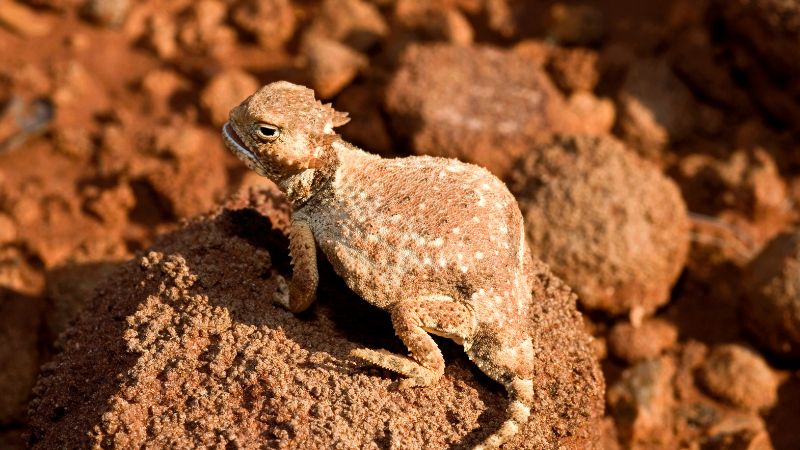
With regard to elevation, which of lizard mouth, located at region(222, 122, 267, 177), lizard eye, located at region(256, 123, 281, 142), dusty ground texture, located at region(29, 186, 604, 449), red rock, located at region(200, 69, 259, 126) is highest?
lizard eye, located at region(256, 123, 281, 142)

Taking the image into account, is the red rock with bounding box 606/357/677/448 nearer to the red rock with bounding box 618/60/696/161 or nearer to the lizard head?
the red rock with bounding box 618/60/696/161

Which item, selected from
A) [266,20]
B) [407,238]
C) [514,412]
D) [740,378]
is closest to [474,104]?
[266,20]

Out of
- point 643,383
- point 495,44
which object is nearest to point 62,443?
point 643,383

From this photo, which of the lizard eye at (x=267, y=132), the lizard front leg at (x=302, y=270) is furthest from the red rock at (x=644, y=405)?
the lizard eye at (x=267, y=132)

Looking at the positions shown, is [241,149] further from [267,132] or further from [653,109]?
[653,109]

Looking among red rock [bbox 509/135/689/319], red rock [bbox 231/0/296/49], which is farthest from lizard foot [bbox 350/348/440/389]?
red rock [bbox 231/0/296/49]

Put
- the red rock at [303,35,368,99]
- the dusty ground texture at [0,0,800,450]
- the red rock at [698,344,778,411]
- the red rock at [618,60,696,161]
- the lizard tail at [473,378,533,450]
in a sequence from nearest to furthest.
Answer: the lizard tail at [473,378,533,450] → the dusty ground texture at [0,0,800,450] → the red rock at [698,344,778,411] → the red rock at [303,35,368,99] → the red rock at [618,60,696,161]
